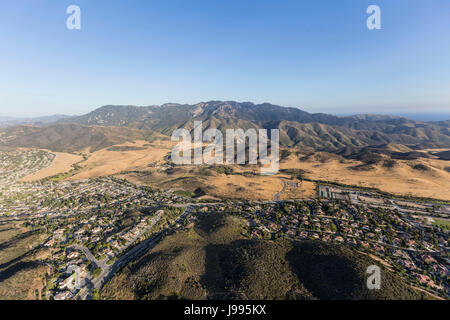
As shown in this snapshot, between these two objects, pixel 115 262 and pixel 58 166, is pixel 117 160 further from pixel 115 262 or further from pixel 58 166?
pixel 115 262

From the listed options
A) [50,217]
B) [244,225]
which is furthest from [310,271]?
[50,217]

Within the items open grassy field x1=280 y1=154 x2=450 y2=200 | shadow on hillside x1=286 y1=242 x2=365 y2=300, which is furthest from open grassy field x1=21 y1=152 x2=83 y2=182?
open grassy field x1=280 y1=154 x2=450 y2=200

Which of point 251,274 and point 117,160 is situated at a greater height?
point 117,160

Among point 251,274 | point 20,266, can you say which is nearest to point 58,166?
point 20,266

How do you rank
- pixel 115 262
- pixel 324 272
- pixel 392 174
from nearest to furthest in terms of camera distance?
pixel 324 272, pixel 115 262, pixel 392 174

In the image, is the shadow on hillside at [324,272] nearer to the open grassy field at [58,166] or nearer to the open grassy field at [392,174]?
the open grassy field at [392,174]

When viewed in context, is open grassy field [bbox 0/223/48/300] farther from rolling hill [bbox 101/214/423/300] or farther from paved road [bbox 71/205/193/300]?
rolling hill [bbox 101/214/423/300]

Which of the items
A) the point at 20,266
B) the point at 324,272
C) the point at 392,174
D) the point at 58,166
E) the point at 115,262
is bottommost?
the point at 115,262
